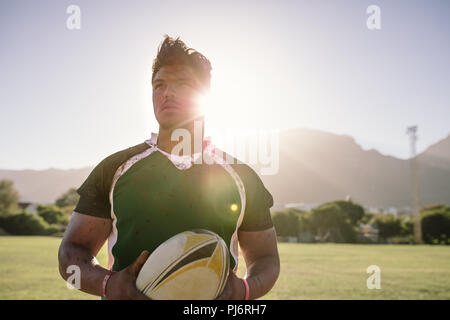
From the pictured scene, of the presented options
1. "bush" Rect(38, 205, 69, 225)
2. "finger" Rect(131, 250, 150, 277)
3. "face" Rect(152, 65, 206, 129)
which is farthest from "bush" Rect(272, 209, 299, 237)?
"finger" Rect(131, 250, 150, 277)

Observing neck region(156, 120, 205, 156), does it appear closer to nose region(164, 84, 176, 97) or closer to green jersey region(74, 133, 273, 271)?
green jersey region(74, 133, 273, 271)

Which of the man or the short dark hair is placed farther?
the short dark hair

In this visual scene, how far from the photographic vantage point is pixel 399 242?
6812 cm

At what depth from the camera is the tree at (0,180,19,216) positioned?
98.9 m

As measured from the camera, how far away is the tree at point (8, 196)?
98875 millimetres

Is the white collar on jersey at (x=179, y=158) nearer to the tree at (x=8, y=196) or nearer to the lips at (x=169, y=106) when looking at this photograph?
the lips at (x=169, y=106)

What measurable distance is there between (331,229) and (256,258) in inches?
2801

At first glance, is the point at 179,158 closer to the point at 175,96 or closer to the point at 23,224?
the point at 175,96

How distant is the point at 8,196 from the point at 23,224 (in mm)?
42651

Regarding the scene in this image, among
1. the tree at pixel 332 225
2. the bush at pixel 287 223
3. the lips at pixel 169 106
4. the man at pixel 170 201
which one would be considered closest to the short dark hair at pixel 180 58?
the man at pixel 170 201

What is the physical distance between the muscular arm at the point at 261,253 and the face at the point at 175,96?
0.99 metres

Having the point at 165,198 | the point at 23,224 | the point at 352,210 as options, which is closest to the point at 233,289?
the point at 165,198

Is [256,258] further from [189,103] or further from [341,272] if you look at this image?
[341,272]
